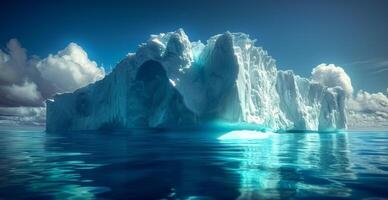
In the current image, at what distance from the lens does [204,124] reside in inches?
1825

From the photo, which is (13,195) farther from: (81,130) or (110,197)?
(81,130)

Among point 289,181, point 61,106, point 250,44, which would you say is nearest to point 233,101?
point 250,44

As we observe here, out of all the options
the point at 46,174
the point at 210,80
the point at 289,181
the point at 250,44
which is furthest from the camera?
the point at 250,44

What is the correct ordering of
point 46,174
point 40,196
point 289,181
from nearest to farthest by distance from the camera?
point 40,196, point 289,181, point 46,174

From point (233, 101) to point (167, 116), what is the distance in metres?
10.5

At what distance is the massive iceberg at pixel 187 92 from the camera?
1809 inches

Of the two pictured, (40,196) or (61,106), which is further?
(61,106)

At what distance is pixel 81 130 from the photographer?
2516 inches

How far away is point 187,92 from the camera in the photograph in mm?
46938

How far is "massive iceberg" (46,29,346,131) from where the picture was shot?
A: 45.9m

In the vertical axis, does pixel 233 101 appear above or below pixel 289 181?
above

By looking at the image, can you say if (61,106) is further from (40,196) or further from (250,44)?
(40,196)

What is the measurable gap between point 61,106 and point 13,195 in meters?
62.2

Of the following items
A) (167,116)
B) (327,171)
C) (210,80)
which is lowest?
(327,171)
